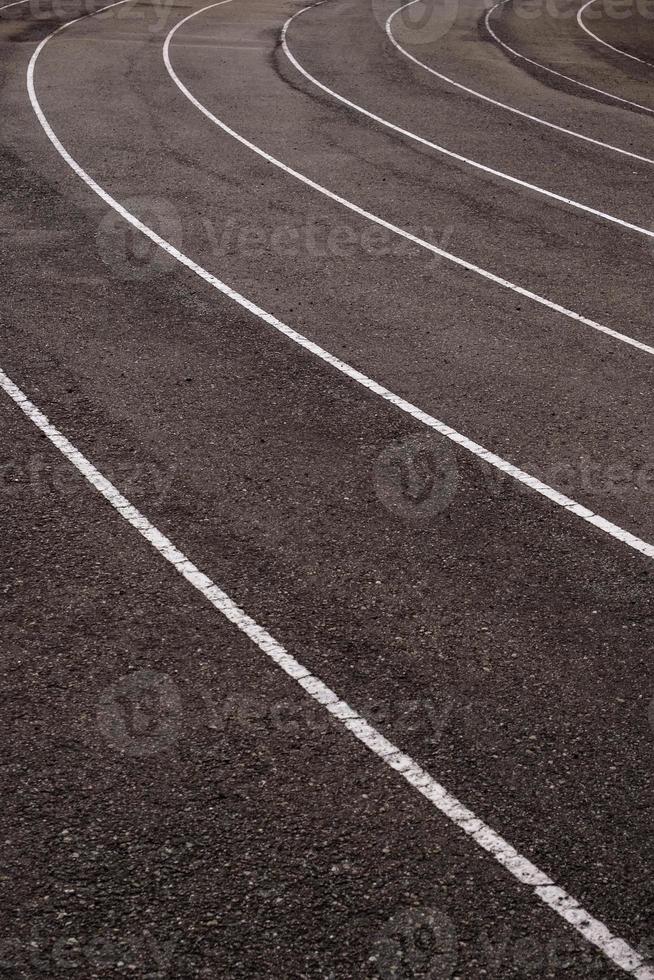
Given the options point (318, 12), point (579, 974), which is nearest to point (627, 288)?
point (579, 974)

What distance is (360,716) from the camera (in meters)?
5.57
